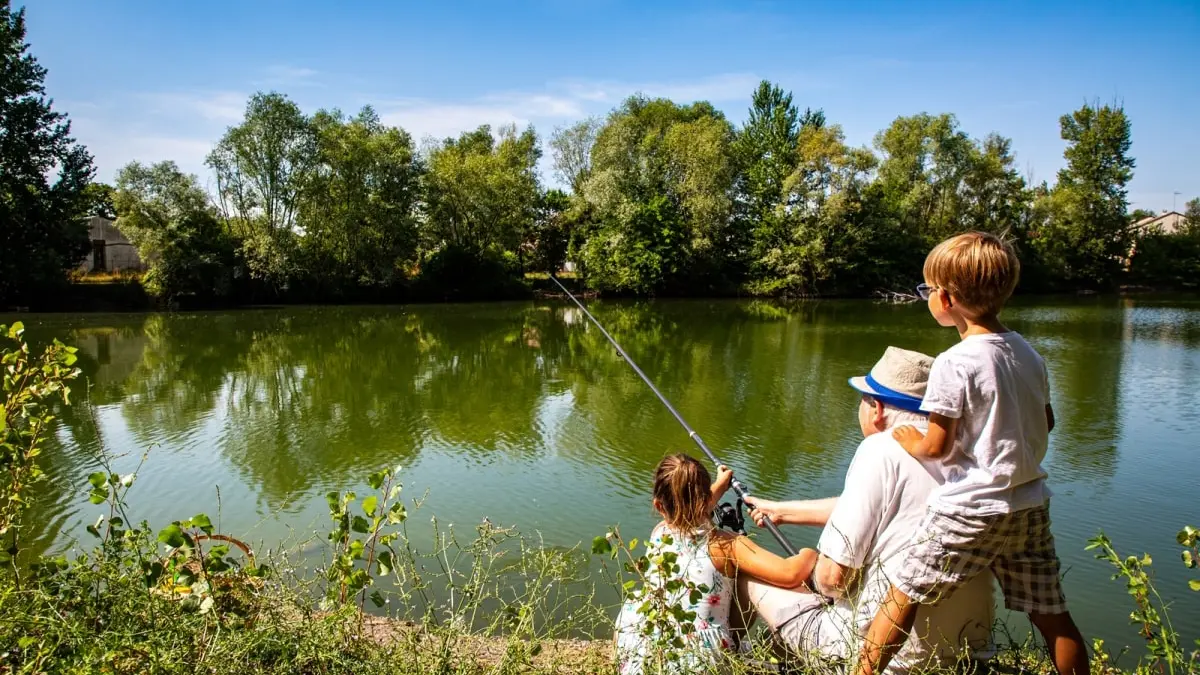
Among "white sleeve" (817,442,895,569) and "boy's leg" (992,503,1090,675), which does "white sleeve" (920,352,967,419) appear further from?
"boy's leg" (992,503,1090,675)

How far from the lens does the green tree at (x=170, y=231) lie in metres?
25.8

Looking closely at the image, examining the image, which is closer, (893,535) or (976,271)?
(976,271)

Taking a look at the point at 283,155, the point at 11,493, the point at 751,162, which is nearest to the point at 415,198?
the point at 283,155

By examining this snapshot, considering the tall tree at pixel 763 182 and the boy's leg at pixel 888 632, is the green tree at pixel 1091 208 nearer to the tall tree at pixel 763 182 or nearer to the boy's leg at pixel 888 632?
the tall tree at pixel 763 182

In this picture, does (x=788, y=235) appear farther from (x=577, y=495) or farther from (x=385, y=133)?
(x=577, y=495)

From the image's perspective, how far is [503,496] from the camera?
20.4ft

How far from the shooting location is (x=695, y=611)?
2.16 meters

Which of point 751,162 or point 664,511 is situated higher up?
point 751,162

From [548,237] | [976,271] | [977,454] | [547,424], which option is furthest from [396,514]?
[548,237]

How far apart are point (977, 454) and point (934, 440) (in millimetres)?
113

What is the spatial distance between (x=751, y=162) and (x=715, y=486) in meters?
36.6

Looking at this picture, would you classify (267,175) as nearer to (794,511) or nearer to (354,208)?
(354,208)

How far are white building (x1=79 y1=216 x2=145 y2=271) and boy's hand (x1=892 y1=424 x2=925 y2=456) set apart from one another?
116 feet

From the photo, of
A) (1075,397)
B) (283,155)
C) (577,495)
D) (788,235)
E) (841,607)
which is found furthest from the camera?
(788,235)
